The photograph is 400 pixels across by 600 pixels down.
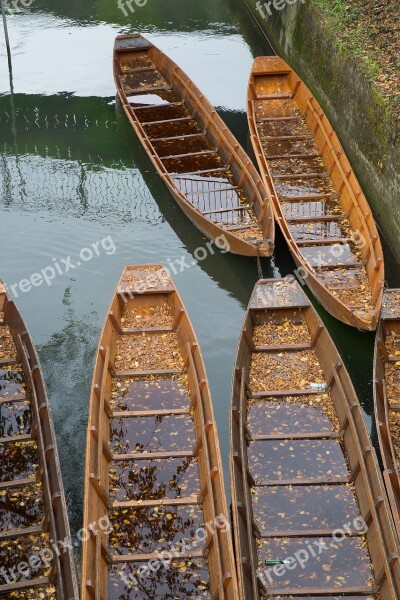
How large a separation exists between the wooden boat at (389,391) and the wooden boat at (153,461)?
2.27 m

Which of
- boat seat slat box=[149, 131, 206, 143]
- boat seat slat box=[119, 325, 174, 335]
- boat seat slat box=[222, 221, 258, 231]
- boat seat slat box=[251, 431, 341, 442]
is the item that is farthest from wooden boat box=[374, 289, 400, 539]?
boat seat slat box=[149, 131, 206, 143]

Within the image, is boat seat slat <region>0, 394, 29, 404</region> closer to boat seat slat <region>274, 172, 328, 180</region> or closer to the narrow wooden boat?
the narrow wooden boat

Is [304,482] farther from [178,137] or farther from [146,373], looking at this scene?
[178,137]

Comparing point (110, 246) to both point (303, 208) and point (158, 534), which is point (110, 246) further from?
point (158, 534)

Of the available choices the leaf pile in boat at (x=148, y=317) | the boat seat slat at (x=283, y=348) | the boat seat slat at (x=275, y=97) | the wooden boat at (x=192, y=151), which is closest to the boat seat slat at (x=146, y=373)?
the leaf pile in boat at (x=148, y=317)

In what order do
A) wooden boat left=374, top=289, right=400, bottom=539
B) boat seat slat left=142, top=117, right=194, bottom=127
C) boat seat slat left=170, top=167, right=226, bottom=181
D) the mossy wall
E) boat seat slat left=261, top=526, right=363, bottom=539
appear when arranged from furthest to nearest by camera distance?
boat seat slat left=142, top=117, right=194, bottom=127 < boat seat slat left=170, top=167, right=226, bottom=181 < the mossy wall < wooden boat left=374, top=289, right=400, bottom=539 < boat seat slat left=261, top=526, right=363, bottom=539

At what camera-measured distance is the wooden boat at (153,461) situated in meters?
9.05

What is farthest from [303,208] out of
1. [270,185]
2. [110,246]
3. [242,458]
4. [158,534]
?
[158,534]

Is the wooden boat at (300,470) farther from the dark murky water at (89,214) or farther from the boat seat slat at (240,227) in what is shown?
the boat seat slat at (240,227)

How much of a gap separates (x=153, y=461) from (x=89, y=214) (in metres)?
9.04

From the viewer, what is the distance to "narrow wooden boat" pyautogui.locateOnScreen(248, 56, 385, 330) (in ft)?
45.4

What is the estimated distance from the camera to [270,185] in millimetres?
16531

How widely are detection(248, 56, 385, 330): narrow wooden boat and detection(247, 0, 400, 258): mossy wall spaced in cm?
71

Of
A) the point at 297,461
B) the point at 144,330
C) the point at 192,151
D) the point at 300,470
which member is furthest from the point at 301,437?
the point at 192,151
